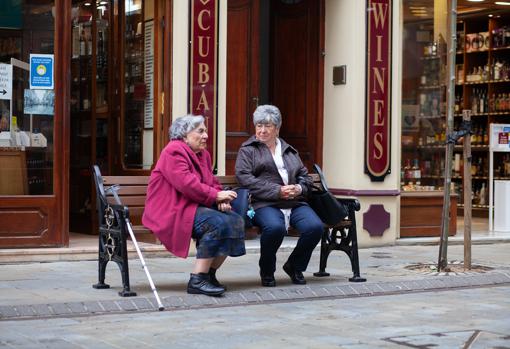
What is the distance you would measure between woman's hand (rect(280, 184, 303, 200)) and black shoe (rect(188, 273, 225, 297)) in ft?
3.54

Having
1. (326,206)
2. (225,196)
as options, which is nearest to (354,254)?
(326,206)

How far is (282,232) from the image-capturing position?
29.4 ft

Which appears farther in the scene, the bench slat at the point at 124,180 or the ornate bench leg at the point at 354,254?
the ornate bench leg at the point at 354,254

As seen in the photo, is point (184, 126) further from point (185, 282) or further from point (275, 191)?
point (185, 282)

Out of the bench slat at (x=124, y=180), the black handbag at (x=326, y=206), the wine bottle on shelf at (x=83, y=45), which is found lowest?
the black handbag at (x=326, y=206)

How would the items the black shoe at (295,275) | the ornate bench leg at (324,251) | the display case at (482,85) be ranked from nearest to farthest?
the black shoe at (295,275) < the ornate bench leg at (324,251) < the display case at (482,85)

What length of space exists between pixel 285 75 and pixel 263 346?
24.6ft

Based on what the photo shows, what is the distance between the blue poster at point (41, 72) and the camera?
1103cm

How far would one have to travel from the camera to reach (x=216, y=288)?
853 cm

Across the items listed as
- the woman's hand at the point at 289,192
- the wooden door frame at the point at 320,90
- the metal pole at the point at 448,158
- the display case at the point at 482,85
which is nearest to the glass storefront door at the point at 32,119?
the woman's hand at the point at 289,192

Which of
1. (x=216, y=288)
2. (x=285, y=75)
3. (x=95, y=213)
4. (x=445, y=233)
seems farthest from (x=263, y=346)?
(x=285, y=75)

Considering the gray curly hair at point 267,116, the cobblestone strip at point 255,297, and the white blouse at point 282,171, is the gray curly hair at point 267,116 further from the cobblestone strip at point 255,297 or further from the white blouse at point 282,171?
the cobblestone strip at point 255,297

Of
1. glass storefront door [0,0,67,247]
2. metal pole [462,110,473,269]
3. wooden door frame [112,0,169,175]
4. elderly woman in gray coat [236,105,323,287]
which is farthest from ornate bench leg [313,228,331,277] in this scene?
glass storefront door [0,0,67,247]

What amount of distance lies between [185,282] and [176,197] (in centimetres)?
115
